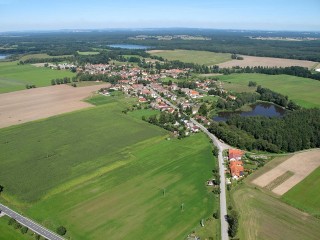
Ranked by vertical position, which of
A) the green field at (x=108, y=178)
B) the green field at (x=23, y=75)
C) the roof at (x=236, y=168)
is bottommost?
the green field at (x=23, y=75)

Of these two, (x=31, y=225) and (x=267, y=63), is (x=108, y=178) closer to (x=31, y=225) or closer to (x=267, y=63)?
(x=31, y=225)

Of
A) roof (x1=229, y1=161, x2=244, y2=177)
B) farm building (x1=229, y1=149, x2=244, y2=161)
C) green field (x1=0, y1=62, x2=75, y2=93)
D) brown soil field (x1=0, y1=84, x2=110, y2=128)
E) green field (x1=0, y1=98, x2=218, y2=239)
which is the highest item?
roof (x1=229, y1=161, x2=244, y2=177)

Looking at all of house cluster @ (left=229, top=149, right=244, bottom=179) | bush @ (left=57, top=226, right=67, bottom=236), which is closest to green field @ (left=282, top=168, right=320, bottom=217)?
house cluster @ (left=229, top=149, right=244, bottom=179)

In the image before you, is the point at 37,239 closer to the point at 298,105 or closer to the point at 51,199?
the point at 51,199

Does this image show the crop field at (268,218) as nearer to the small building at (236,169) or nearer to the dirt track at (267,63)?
the small building at (236,169)

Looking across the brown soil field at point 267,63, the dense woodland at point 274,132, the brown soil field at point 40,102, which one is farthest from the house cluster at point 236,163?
the brown soil field at point 267,63

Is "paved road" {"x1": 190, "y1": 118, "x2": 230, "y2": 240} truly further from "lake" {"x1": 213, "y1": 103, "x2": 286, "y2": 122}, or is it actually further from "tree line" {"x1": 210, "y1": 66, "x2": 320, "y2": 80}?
"tree line" {"x1": 210, "y1": 66, "x2": 320, "y2": 80}

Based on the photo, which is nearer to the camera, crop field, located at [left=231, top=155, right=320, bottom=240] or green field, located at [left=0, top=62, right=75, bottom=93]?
crop field, located at [left=231, top=155, right=320, bottom=240]
